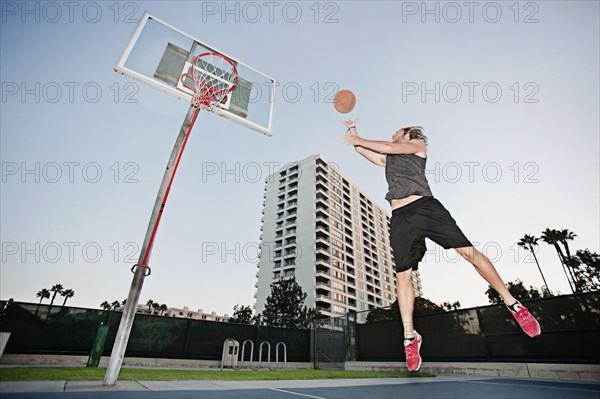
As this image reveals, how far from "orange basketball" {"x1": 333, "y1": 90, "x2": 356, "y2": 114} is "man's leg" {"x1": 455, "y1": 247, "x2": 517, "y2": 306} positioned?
79.8 inches

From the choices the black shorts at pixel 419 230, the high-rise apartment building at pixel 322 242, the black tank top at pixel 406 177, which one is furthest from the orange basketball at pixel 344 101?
the high-rise apartment building at pixel 322 242

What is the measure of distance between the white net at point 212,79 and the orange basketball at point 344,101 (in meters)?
3.94

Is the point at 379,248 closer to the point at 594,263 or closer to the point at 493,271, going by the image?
the point at 594,263

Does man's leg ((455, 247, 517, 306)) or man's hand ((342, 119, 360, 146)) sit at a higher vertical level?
man's hand ((342, 119, 360, 146))

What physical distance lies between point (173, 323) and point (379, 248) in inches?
2986

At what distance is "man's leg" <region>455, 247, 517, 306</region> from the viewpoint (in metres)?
2.43

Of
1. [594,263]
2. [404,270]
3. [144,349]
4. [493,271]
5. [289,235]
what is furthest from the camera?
[289,235]

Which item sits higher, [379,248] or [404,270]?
[379,248]

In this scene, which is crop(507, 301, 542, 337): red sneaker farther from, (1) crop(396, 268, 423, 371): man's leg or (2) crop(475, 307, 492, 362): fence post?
(2) crop(475, 307, 492, 362): fence post

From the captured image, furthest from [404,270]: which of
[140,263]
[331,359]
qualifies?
[331,359]

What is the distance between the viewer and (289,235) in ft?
215

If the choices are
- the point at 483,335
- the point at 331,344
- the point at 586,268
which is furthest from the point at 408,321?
the point at 586,268

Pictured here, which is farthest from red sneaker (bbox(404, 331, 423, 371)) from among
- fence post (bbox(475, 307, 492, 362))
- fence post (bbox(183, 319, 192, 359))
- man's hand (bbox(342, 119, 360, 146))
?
fence post (bbox(183, 319, 192, 359))

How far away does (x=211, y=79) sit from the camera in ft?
24.4
